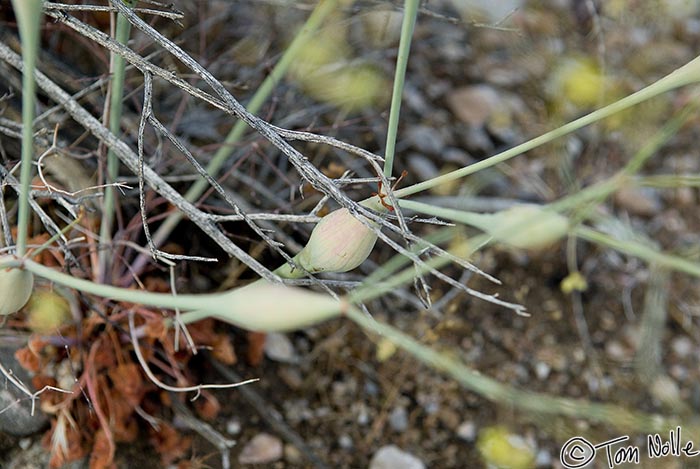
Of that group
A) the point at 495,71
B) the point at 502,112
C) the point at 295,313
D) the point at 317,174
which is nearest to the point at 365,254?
the point at 317,174

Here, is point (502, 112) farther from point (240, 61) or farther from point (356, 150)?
point (356, 150)

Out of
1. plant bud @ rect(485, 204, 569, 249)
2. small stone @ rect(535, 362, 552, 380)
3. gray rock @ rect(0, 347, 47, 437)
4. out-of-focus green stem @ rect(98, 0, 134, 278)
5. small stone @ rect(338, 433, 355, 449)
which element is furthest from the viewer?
small stone @ rect(535, 362, 552, 380)

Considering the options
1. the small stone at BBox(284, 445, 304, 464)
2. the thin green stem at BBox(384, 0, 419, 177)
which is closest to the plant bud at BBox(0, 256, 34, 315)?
the thin green stem at BBox(384, 0, 419, 177)

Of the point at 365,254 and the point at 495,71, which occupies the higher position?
the point at 365,254

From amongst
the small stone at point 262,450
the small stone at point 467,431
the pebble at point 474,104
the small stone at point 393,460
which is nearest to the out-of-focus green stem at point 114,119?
the small stone at point 262,450

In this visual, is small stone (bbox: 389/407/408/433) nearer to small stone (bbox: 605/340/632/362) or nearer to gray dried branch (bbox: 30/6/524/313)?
small stone (bbox: 605/340/632/362)

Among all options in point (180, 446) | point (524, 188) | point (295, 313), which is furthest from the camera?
point (524, 188)

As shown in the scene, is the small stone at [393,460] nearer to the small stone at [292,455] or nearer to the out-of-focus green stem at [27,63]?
the small stone at [292,455]
